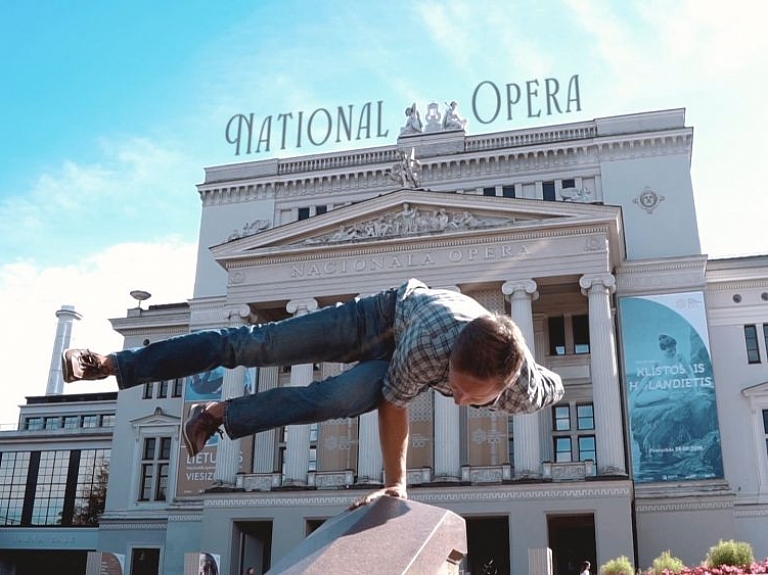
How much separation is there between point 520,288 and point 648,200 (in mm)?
9382

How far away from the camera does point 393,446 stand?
5746 mm

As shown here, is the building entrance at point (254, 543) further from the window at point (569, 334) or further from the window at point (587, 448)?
the window at point (569, 334)

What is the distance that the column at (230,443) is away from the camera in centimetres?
3444

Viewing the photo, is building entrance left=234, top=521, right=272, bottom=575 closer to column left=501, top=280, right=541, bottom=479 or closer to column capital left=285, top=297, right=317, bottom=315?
column capital left=285, top=297, right=317, bottom=315

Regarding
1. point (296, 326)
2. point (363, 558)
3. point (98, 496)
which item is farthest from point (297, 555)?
point (98, 496)

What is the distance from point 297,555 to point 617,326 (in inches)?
1255

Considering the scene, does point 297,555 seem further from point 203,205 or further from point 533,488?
point 203,205

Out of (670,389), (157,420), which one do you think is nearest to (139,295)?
(157,420)

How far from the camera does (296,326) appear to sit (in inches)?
212

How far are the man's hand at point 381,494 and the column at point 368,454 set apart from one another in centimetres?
2665

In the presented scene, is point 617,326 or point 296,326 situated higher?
point 617,326

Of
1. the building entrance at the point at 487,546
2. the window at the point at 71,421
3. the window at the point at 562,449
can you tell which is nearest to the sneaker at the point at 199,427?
the building entrance at the point at 487,546

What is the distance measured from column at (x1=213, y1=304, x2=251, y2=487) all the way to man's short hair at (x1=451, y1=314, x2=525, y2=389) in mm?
29827

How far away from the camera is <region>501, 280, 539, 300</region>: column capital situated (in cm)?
3312
